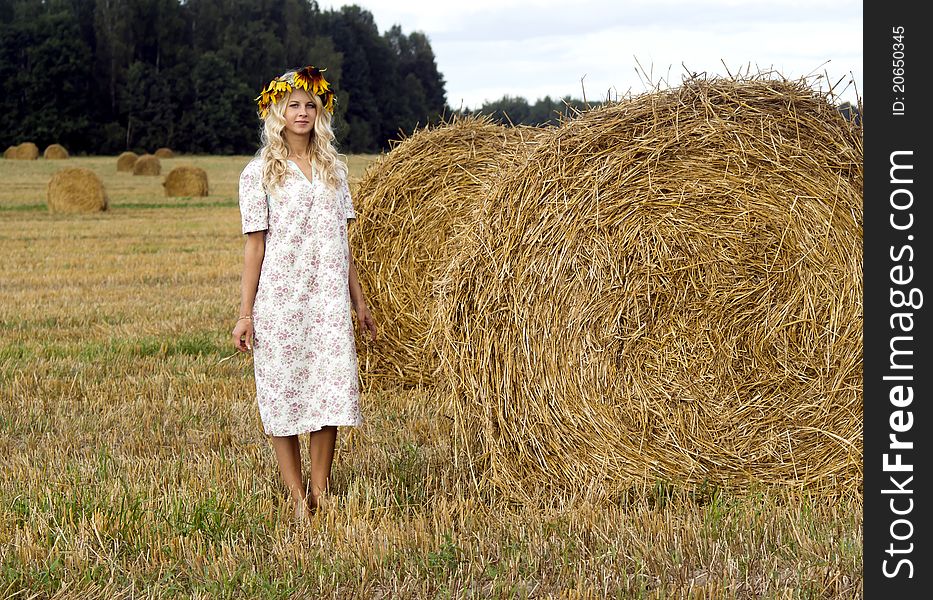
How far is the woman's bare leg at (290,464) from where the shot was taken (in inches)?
175

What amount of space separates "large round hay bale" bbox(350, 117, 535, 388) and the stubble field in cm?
34

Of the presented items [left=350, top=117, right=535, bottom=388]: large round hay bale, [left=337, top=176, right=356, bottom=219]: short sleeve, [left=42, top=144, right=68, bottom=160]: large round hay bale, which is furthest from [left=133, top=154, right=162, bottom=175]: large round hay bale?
[left=337, top=176, right=356, bottom=219]: short sleeve

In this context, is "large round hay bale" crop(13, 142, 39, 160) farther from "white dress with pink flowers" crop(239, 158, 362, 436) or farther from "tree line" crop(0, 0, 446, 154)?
"white dress with pink flowers" crop(239, 158, 362, 436)

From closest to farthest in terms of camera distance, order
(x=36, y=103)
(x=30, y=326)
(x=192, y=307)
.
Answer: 1. (x=30, y=326)
2. (x=192, y=307)
3. (x=36, y=103)

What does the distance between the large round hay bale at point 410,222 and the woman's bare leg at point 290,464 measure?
2341mm

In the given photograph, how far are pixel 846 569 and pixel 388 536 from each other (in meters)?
1.60

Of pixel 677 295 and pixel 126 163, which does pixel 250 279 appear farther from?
pixel 126 163

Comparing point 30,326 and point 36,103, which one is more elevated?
point 36,103

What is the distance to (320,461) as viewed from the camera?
4.50 metres

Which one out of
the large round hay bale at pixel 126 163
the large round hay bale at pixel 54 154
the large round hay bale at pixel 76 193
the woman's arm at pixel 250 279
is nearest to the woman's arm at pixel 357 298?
the woman's arm at pixel 250 279

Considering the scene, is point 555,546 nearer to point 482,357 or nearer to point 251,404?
point 482,357

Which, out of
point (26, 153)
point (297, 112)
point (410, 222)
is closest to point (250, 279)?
point (297, 112)
